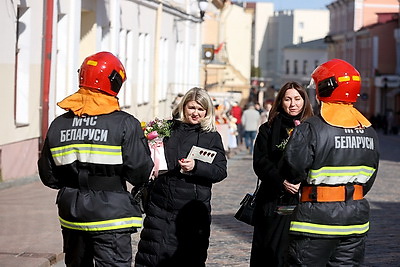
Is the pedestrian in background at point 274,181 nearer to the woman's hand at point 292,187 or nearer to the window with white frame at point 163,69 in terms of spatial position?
the woman's hand at point 292,187

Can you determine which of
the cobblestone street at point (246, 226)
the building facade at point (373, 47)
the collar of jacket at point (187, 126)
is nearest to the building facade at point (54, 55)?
the cobblestone street at point (246, 226)

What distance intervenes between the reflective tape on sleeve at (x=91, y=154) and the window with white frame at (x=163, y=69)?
83.7 feet

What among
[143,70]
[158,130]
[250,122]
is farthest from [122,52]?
[158,130]

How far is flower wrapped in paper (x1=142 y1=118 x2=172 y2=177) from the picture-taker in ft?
24.3

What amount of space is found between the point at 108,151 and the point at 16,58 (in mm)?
11701

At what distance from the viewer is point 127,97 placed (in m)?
26.5

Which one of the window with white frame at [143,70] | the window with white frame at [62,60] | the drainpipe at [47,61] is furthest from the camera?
the window with white frame at [143,70]

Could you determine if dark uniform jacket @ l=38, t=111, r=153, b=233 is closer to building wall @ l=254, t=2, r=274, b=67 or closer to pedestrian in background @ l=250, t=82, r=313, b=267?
pedestrian in background @ l=250, t=82, r=313, b=267

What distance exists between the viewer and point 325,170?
20.3ft

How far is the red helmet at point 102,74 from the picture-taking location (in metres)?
6.28

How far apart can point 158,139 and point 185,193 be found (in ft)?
1.49

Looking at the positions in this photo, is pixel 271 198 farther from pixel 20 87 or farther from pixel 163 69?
pixel 163 69

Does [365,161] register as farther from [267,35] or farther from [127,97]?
[267,35]

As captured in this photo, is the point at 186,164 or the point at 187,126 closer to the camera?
the point at 186,164
